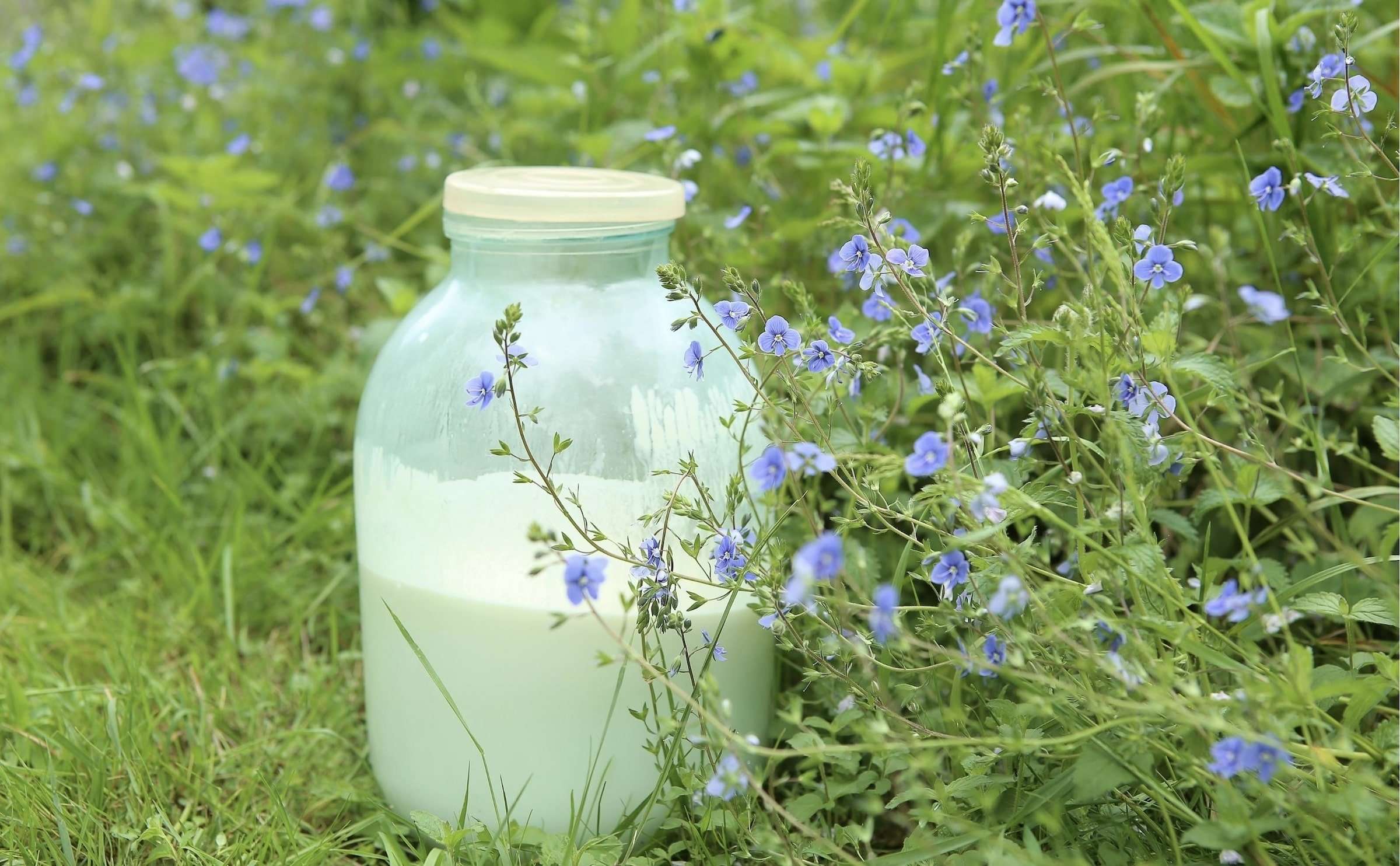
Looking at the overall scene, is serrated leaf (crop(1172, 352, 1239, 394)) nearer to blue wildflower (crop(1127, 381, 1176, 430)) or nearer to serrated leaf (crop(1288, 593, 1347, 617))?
blue wildflower (crop(1127, 381, 1176, 430))

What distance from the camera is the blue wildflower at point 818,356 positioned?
1.50 meters

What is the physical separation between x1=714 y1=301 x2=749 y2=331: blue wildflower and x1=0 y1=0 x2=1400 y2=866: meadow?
21 mm

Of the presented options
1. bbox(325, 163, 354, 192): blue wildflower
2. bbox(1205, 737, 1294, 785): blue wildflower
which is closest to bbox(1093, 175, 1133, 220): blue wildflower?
bbox(1205, 737, 1294, 785): blue wildflower

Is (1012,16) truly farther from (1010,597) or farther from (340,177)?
(340,177)

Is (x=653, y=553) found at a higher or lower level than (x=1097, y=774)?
higher

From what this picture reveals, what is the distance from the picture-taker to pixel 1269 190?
1.58m

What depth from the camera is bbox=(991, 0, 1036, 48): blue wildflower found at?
1636mm

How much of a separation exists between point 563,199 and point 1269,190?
0.97 meters

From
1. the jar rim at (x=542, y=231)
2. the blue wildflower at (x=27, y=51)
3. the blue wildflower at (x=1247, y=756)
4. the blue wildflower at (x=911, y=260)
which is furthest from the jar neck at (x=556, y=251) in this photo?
the blue wildflower at (x=27, y=51)

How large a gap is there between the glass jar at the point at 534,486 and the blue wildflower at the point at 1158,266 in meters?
0.61

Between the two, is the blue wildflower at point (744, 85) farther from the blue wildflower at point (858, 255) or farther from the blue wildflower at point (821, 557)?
the blue wildflower at point (821, 557)

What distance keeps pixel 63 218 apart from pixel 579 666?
2.69 meters

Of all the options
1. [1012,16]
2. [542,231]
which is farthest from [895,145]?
[542,231]

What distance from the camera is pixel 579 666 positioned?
5.50 ft
